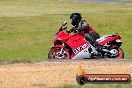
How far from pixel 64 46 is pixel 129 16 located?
25.2 m

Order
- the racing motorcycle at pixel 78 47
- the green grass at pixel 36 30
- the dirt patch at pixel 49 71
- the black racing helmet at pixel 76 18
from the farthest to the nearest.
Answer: the green grass at pixel 36 30 → the racing motorcycle at pixel 78 47 → the black racing helmet at pixel 76 18 → the dirt patch at pixel 49 71

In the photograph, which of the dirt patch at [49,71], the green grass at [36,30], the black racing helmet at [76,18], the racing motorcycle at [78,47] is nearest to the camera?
the dirt patch at [49,71]

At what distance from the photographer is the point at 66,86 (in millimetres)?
10711

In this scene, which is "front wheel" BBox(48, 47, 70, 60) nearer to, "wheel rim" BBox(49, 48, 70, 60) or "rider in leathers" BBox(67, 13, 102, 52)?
"wheel rim" BBox(49, 48, 70, 60)

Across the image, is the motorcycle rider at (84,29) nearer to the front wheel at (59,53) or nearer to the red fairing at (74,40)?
the red fairing at (74,40)

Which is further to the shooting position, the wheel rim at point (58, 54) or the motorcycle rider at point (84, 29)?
the wheel rim at point (58, 54)

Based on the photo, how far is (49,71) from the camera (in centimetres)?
1288

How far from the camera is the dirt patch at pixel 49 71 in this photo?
11.5 m

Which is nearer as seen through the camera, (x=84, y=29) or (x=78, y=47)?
(x=84, y=29)

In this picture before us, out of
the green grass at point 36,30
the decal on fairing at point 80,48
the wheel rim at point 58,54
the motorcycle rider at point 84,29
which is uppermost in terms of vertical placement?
the motorcycle rider at point 84,29

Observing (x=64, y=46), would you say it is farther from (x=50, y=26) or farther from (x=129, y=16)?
(x=129, y=16)

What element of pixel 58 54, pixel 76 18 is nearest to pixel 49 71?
pixel 58 54

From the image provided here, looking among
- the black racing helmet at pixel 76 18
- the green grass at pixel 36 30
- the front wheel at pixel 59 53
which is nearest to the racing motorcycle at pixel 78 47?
the front wheel at pixel 59 53

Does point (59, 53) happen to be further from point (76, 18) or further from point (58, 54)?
point (76, 18)
